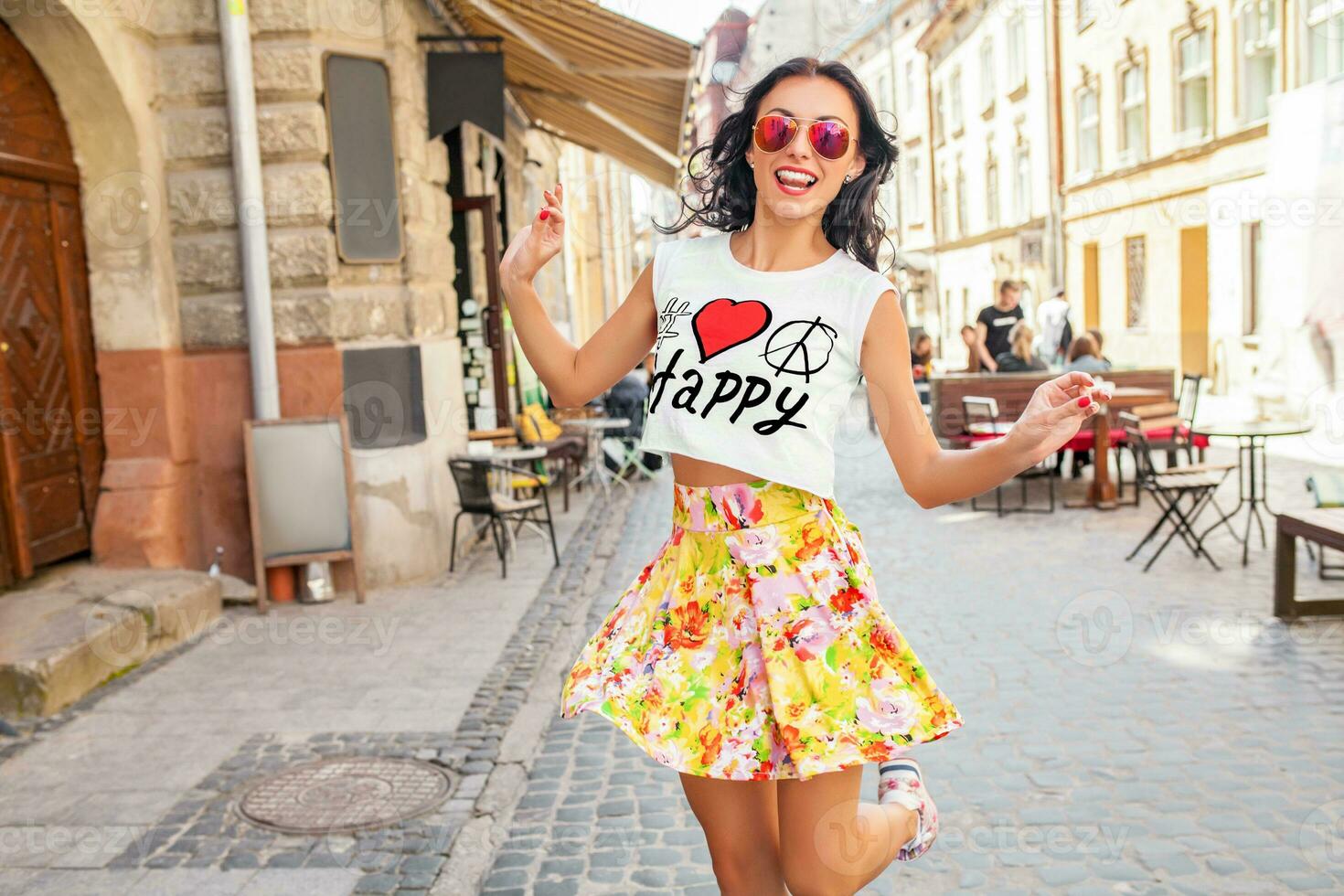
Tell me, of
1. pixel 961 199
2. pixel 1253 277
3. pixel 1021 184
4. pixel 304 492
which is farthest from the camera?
pixel 961 199

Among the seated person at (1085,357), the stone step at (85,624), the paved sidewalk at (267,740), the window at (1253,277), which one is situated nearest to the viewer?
the paved sidewalk at (267,740)

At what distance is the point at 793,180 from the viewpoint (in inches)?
89.0

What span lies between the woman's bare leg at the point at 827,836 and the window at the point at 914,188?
37706mm

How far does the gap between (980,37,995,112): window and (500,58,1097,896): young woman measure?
2997 centimetres

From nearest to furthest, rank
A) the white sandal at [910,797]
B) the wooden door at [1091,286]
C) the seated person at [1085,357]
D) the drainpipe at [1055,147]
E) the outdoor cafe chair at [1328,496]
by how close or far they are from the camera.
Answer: the white sandal at [910,797], the outdoor cafe chair at [1328,496], the seated person at [1085,357], the wooden door at [1091,286], the drainpipe at [1055,147]

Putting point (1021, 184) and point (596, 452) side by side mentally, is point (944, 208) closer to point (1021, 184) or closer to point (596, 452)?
point (1021, 184)

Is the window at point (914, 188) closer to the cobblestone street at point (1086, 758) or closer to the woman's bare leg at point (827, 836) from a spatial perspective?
the cobblestone street at point (1086, 758)

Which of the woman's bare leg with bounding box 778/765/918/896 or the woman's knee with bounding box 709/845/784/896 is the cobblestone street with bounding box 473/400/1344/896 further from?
the woman's bare leg with bounding box 778/765/918/896

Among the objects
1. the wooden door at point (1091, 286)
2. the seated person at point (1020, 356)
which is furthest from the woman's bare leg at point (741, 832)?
the wooden door at point (1091, 286)

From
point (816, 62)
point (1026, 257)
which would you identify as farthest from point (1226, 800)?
point (1026, 257)

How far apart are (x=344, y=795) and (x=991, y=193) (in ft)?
98.6

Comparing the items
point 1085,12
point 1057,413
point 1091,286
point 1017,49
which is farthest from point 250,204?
point 1017,49

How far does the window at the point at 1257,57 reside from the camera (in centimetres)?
1741

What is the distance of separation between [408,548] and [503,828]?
13.0 ft
